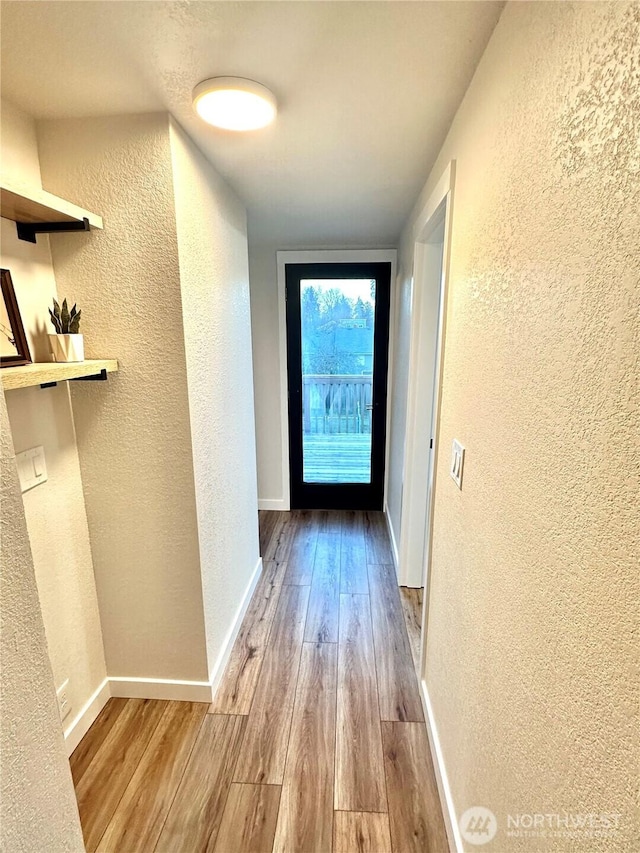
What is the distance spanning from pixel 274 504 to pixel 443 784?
2.53 meters

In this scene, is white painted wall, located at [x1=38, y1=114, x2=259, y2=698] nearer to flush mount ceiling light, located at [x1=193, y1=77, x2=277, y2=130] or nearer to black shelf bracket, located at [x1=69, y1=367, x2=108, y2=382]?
black shelf bracket, located at [x1=69, y1=367, x2=108, y2=382]

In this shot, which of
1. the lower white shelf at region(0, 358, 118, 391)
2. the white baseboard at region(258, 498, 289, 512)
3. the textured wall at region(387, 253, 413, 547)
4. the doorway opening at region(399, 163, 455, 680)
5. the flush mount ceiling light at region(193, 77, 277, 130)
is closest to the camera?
the lower white shelf at region(0, 358, 118, 391)

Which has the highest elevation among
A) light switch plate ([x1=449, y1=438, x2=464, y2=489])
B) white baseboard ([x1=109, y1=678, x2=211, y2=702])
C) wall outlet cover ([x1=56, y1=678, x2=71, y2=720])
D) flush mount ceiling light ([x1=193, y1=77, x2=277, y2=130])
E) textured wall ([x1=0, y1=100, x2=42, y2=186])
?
flush mount ceiling light ([x1=193, y1=77, x2=277, y2=130])

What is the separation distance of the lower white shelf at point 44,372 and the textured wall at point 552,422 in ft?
3.77

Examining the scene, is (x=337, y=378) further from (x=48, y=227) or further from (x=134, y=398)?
(x=48, y=227)

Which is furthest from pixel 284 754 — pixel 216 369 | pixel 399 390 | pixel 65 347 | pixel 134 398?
pixel 399 390

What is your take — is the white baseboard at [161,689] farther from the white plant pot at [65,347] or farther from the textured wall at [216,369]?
the white plant pot at [65,347]

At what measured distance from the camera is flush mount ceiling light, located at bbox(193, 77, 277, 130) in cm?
113

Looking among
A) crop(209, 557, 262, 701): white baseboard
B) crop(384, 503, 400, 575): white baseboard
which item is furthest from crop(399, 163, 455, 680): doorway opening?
crop(209, 557, 262, 701): white baseboard

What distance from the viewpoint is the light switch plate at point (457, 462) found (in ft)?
4.06

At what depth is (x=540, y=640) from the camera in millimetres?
729

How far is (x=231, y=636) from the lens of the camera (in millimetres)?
2021

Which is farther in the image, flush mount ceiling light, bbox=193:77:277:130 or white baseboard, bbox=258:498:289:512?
white baseboard, bbox=258:498:289:512

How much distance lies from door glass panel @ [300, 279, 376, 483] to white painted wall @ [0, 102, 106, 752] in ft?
6.95
